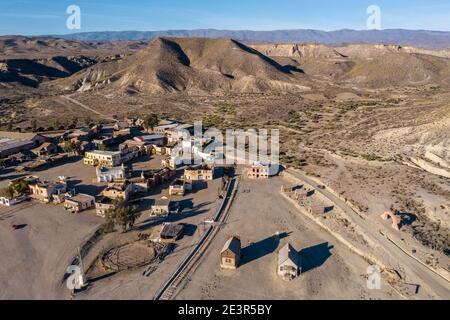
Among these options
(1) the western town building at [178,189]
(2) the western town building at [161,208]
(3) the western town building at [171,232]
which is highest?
(1) the western town building at [178,189]

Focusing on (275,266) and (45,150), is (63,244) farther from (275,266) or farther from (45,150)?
(45,150)

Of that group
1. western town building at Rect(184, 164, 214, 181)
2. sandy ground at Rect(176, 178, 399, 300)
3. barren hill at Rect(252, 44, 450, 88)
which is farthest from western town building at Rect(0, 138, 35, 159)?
barren hill at Rect(252, 44, 450, 88)

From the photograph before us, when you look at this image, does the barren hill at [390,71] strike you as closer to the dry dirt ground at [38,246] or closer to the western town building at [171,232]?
the western town building at [171,232]

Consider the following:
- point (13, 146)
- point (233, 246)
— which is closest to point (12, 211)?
point (13, 146)

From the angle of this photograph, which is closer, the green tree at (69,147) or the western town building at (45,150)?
the green tree at (69,147)

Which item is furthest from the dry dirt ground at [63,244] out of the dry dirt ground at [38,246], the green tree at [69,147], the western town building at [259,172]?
the green tree at [69,147]
